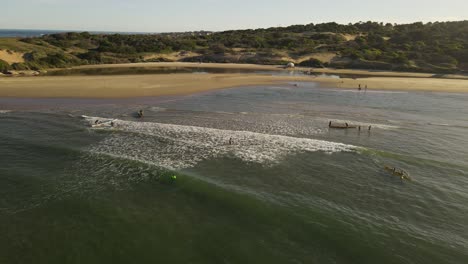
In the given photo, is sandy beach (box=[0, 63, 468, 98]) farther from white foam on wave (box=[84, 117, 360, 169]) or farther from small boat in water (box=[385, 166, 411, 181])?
small boat in water (box=[385, 166, 411, 181])

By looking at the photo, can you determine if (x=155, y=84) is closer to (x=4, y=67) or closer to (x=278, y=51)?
(x=4, y=67)

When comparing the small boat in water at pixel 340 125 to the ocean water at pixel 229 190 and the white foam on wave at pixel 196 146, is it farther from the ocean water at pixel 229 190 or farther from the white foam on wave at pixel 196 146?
the white foam on wave at pixel 196 146

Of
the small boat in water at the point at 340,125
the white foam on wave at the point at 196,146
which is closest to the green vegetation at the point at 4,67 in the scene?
the white foam on wave at the point at 196,146

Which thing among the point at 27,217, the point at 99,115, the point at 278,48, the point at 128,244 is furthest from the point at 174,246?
the point at 278,48

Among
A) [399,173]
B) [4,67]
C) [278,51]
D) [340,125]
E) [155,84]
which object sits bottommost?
[399,173]

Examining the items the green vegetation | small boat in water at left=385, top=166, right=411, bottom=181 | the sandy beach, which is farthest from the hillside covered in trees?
small boat in water at left=385, top=166, right=411, bottom=181

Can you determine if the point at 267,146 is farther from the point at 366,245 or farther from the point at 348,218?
the point at 366,245

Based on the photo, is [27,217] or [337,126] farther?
[337,126]

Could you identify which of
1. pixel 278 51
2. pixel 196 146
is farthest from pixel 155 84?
pixel 278 51
